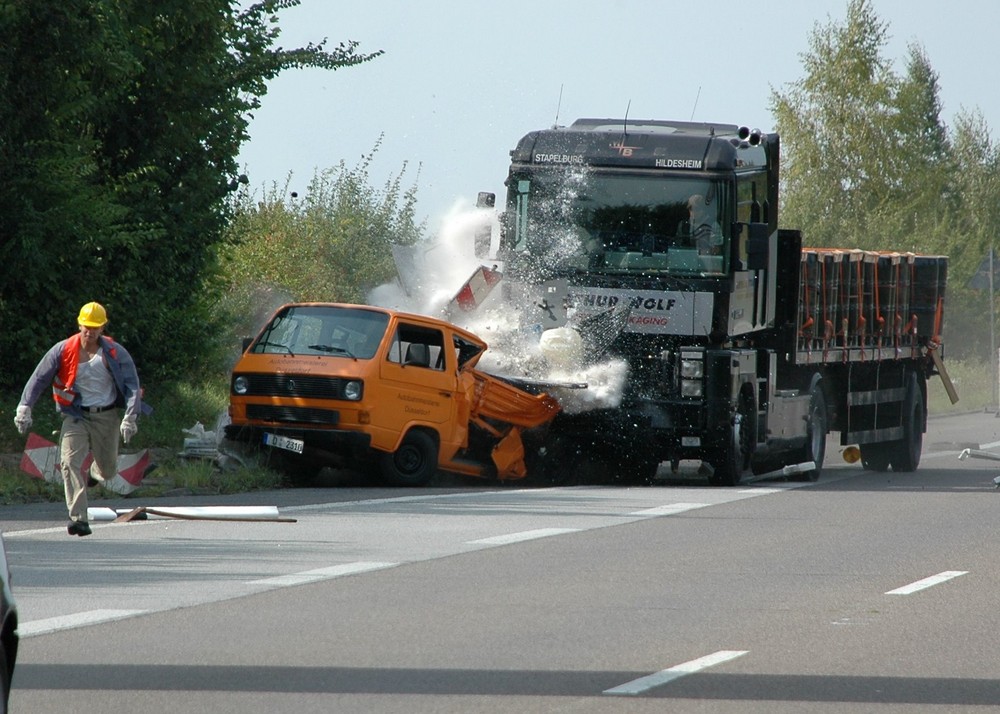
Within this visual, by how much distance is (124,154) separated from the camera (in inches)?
875

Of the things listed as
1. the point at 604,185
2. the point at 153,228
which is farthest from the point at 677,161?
the point at 153,228

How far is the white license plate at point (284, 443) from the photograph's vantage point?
18.7 metres

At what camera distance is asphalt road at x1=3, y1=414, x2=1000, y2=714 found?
772cm

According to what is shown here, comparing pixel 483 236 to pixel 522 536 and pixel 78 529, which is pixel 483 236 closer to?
pixel 522 536

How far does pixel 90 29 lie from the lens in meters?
19.2

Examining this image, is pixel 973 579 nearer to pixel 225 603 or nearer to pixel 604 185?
pixel 225 603

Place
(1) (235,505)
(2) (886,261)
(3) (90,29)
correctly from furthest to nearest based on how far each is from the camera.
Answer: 1. (2) (886,261)
2. (3) (90,29)
3. (1) (235,505)

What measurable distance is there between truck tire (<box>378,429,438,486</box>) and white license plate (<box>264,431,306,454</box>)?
0.88m

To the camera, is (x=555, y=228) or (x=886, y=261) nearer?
(x=555, y=228)

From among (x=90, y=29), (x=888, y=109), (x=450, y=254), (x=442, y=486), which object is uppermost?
(x=888, y=109)

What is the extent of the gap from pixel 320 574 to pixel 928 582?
3.88 metres

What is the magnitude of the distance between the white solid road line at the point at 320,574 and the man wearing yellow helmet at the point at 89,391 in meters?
2.83

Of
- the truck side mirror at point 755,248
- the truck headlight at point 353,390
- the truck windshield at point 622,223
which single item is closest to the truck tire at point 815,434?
the truck side mirror at point 755,248

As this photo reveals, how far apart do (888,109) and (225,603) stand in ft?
171
